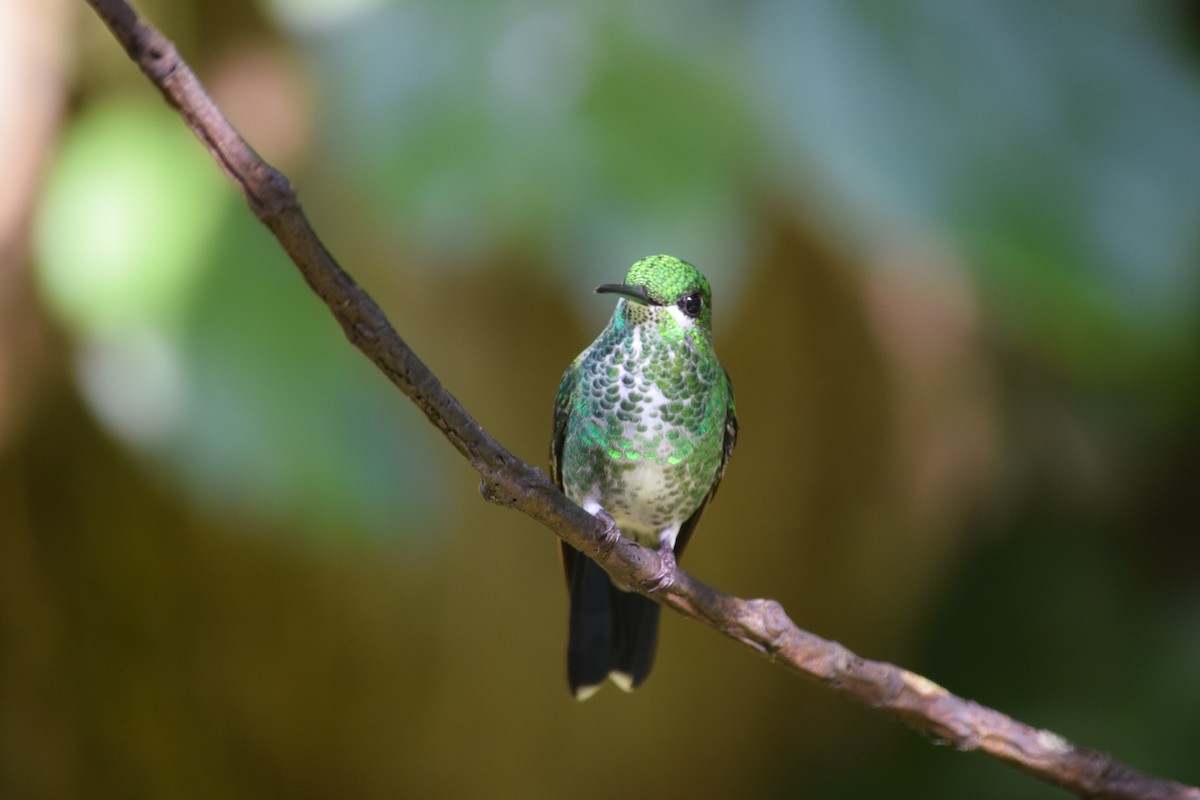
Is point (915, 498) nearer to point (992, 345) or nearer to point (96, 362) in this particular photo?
point (992, 345)

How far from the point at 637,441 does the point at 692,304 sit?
0.73 ft

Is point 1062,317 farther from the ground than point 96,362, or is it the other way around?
point 1062,317

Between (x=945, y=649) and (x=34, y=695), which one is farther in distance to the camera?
(x=945, y=649)

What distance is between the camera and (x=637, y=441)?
119 cm

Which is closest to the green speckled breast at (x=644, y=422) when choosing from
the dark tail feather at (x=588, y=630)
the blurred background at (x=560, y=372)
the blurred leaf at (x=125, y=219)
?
the dark tail feather at (x=588, y=630)

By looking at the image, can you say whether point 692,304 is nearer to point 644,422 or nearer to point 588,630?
point 644,422

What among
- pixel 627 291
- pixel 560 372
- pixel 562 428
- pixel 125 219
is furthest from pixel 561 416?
pixel 560 372

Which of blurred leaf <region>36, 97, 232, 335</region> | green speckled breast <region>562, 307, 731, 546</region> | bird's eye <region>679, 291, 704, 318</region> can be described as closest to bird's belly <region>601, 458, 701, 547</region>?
green speckled breast <region>562, 307, 731, 546</region>

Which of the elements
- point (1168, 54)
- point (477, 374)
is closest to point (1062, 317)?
point (1168, 54)

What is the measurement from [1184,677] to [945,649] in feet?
1.86

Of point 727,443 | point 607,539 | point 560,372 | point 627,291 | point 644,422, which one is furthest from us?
point 560,372

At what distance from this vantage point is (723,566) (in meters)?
2.77

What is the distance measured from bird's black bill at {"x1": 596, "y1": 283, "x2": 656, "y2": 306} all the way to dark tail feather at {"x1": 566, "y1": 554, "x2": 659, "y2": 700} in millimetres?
476

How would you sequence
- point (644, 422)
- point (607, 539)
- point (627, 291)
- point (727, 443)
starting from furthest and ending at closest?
point (727, 443)
point (644, 422)
point (607, 539)
point (627, 291)
